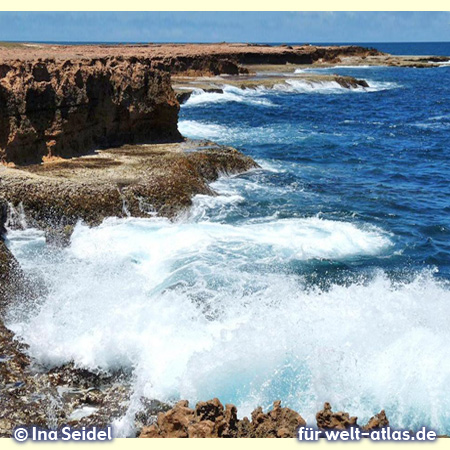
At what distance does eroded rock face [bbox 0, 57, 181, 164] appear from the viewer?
48.6 ft

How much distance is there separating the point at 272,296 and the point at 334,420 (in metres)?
4.18

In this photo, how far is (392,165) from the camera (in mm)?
22328

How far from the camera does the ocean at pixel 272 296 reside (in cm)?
820

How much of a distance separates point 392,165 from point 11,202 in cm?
1410

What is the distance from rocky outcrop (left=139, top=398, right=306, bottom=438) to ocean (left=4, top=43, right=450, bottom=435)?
0.95 meters

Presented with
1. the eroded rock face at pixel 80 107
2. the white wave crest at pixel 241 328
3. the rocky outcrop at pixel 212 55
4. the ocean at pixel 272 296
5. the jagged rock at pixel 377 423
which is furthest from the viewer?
the rocky outcrop at pixel 212 55

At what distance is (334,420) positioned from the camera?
21.3 ft

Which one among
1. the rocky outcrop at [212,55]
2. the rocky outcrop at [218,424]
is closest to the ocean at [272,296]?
the rocky outcrop at [218,424]

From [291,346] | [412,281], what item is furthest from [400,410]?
[412,281]

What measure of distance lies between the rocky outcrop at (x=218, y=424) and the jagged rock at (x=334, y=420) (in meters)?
0.19

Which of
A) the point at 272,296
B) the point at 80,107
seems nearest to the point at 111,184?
the point at 80,107

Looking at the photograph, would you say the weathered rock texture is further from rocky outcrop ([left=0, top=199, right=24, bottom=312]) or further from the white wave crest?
rocky outcrop ([left=0, top=199, right=24, bottom=312])

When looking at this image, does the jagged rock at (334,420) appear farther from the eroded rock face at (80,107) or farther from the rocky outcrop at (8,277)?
the eroded rock face at (80,107)

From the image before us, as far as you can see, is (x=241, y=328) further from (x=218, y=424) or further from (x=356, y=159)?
(x=356, y=159)
